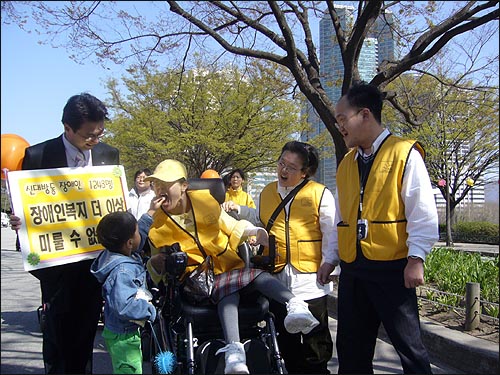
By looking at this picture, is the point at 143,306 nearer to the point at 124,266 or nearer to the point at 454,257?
the point at 124,266

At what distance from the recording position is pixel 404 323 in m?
2.58

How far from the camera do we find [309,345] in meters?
3.35

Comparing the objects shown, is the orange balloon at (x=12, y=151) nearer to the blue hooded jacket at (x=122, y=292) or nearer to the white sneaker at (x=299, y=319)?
the blue hooded jacket at (x=122, y=292)

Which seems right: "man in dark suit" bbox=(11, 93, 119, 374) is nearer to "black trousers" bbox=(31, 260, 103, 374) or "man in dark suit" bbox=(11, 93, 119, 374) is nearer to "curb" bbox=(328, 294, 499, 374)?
"black trousers" bbox=(31, 260, 103, 374)

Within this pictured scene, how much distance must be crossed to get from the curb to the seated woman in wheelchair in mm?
2134

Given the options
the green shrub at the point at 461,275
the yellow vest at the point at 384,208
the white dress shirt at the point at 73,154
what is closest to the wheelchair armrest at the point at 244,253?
the yellow vest at the point at 384,208

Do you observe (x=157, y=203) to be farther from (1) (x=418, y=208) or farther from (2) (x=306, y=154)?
(1) (x=418, y=208)

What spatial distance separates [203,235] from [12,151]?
4.18 feet

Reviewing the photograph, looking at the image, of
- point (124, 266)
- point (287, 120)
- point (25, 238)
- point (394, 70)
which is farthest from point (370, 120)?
point (287, 120)

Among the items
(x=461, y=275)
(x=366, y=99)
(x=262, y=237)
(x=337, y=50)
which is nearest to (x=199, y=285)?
(x=262, y=237)

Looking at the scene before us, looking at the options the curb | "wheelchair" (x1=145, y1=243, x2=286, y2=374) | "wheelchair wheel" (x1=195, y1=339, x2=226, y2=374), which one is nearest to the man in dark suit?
"wheelchair" (x1=145, y1=243, x2=286, y2=374)

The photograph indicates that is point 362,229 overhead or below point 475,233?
overhead

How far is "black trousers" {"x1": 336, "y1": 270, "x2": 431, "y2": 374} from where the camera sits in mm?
2570

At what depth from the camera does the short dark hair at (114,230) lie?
3057 mm
